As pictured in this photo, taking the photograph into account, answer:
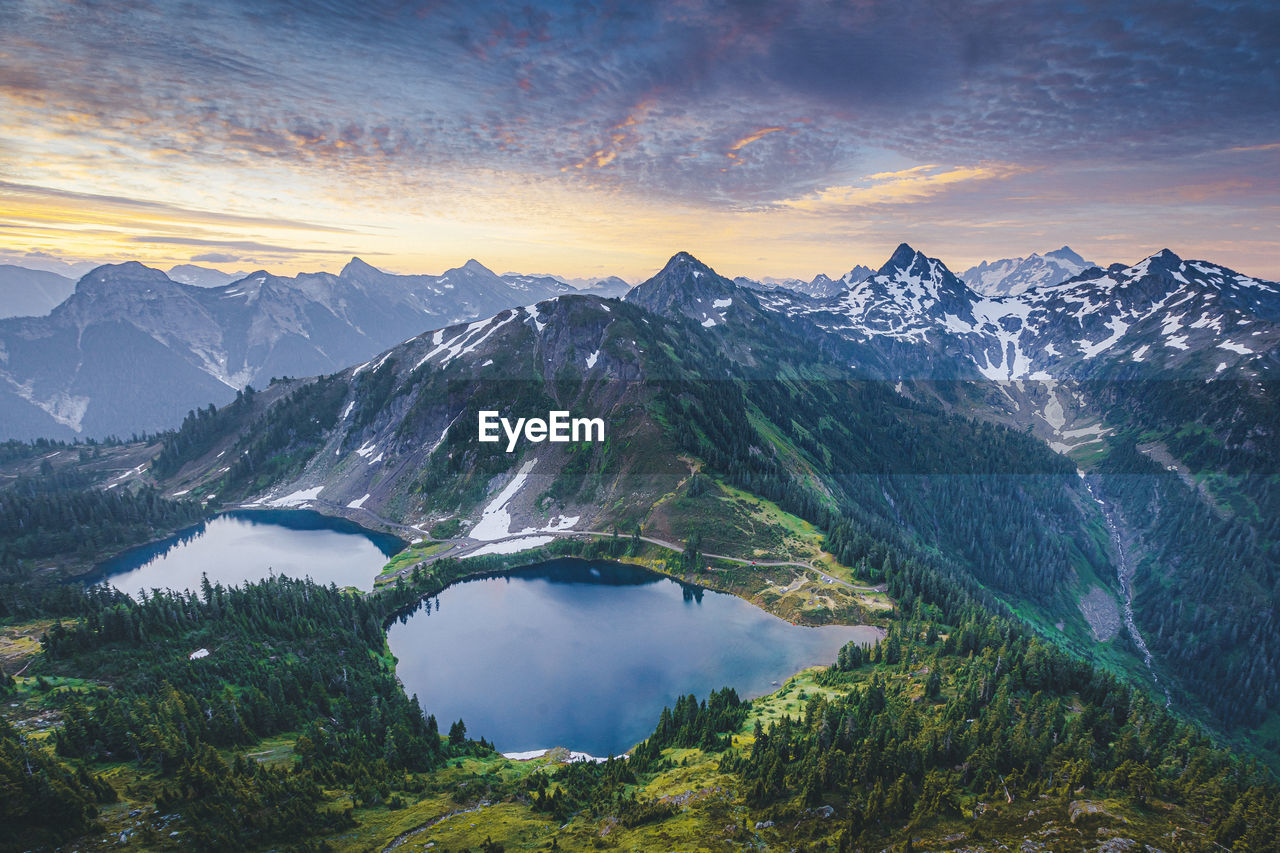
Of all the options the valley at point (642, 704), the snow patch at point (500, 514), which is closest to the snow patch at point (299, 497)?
the valley at point (642, 704)

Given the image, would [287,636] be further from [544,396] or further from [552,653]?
[544,396]

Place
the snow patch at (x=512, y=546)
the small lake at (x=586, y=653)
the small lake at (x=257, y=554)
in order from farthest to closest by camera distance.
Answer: the snow patch at (x=512, y=546) < the small lake at (x=257, y=554) < the small lake at (x=586, y=653)

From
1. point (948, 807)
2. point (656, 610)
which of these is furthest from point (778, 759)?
point (656, 610)

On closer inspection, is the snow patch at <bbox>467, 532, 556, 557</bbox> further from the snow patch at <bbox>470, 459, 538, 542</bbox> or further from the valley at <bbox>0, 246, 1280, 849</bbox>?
the snow patch at <bbox>470, 459, 538, 542</bbox>

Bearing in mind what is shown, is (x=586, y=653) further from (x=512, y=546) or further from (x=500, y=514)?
(x=500, y=514)

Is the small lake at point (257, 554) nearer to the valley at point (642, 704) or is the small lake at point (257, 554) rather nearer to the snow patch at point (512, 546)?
the valley at point (642, 704)
